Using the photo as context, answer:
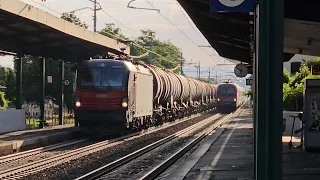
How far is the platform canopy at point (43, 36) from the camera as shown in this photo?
763 inches

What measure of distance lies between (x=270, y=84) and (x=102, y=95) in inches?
717

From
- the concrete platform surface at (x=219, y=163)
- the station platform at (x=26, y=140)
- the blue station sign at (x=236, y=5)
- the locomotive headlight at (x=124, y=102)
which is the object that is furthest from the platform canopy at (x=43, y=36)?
the blue station sign at (x=236, y=5)

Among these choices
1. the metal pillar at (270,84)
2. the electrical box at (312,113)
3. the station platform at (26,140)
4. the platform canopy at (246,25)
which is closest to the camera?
the metal pillar at (270,84)

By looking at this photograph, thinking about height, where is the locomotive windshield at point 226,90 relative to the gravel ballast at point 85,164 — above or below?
above

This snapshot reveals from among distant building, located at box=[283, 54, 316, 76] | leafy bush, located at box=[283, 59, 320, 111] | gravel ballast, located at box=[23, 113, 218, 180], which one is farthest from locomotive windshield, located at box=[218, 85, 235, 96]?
gravel ballast, located at box=[23, 113, 218, 180]

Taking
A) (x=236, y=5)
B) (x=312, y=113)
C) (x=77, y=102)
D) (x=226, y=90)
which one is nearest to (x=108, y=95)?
(x=77, y=102)

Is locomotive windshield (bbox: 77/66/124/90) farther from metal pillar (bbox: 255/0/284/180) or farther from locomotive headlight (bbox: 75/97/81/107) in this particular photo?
metal pillar (bbox: 255/0/284/180)

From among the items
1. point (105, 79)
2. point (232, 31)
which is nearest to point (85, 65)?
point (105, 79)

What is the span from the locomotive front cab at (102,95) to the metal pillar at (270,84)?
58.0ft

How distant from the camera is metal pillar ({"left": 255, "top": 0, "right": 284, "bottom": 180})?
5852 mm

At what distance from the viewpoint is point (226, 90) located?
6212 centimetres

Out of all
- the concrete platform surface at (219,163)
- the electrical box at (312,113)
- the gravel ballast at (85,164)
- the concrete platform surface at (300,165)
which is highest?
the electrical box at (312,113)

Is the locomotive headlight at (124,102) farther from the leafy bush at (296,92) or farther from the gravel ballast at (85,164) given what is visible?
the leafy bush at (296,92)

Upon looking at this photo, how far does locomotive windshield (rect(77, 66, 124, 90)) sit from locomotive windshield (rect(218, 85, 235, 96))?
3865 cm
